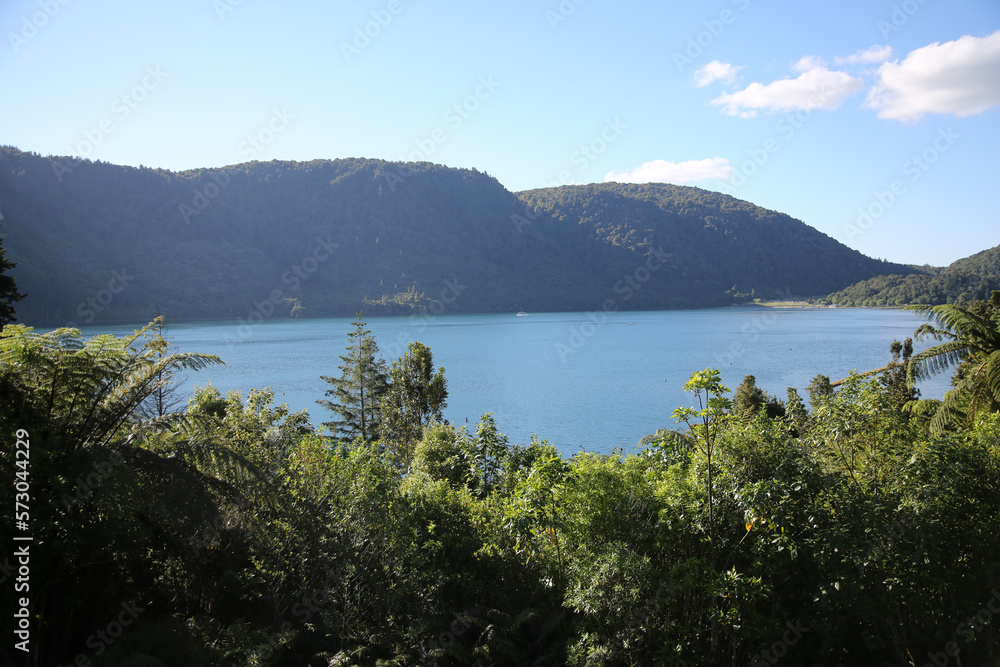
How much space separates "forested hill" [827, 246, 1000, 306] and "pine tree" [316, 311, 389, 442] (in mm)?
93019

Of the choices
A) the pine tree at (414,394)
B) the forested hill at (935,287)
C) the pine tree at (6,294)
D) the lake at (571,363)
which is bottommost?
the lake at (571,363)

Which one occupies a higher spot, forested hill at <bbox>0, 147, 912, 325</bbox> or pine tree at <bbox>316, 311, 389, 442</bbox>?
forested hill at <bbox>0, 147, 912, 325</bbox>

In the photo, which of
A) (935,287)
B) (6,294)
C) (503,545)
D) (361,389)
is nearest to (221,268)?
(361,389)

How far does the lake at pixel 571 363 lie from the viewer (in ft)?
145

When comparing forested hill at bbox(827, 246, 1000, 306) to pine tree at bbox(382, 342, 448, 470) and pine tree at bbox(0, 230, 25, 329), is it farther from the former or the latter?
pine tree at bbox(0, 230, 25, 329)

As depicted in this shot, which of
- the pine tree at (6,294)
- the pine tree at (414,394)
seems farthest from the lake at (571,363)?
the pine tree at (6,294)

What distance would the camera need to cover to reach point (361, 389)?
29172mm

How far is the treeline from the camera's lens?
448cm

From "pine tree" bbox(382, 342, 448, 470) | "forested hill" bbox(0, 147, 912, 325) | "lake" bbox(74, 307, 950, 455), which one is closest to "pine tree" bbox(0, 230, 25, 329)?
"pine tree" bbox(382, 342, 448, 470)

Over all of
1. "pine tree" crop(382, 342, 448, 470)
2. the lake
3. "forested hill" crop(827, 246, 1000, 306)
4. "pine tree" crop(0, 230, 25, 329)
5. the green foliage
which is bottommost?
the lake

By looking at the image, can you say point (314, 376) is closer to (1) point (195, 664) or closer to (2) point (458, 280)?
(1) point (195, 664)

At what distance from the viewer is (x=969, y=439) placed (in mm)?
5301

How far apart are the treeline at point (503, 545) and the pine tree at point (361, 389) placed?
76.3ft

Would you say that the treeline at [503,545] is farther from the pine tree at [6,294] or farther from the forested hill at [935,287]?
the forested hill at [935,287]
